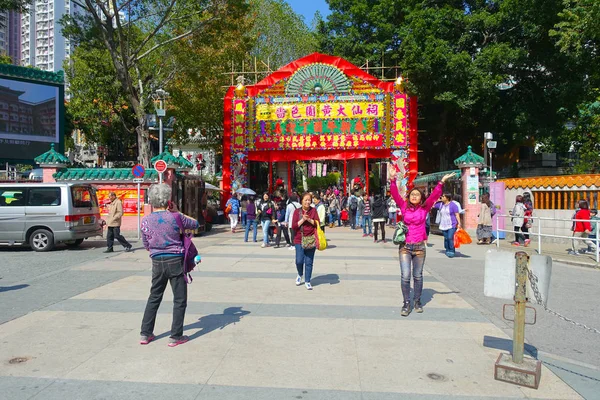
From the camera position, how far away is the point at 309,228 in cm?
807

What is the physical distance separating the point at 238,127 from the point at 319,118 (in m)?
4.06

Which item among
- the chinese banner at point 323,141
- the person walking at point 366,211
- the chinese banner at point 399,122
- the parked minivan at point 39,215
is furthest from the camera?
the chinese banner at point 323,141

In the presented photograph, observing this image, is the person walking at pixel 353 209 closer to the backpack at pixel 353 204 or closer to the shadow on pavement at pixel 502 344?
the backpack at pixel 353 204

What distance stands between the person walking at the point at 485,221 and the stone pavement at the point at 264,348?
7.25 metres

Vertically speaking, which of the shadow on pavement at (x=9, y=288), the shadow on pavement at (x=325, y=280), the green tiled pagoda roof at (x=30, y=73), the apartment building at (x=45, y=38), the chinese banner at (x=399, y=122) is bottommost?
the shadow on pavement at (x=9, y=288)

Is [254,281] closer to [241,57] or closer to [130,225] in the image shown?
[130,225]

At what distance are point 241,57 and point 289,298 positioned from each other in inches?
899

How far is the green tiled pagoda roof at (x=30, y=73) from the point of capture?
24609 mm

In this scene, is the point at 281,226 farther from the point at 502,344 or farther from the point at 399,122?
the point at 399,122

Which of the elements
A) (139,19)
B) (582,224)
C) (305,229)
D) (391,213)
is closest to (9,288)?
(305,229)

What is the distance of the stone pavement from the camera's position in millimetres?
4125

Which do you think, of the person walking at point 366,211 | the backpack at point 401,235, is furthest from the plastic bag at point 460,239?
the person walking at point 366,211

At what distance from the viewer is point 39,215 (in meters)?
13.1

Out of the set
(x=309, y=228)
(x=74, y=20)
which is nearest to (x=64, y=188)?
(x=309, y=228)
